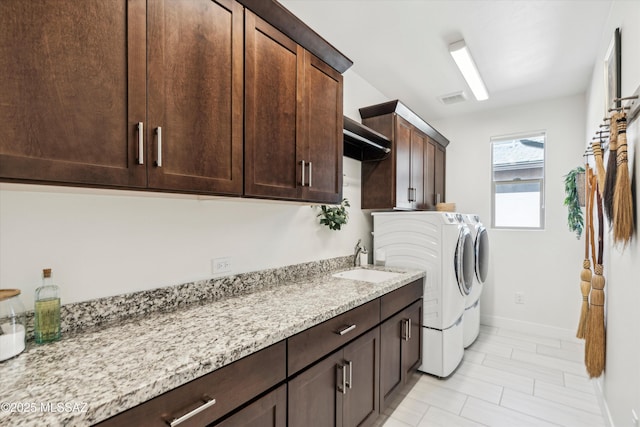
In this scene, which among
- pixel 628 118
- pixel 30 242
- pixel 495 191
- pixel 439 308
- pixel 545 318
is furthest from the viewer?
pixel 495 191

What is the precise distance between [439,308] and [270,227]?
1554 mm

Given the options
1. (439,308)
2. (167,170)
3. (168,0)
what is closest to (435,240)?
(439,308)

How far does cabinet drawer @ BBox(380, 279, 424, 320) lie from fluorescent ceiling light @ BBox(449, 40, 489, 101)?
5.96 feet

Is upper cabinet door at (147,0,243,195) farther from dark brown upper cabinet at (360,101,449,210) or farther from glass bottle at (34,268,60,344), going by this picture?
dark brown upper cabinet at (360,101,449,210)

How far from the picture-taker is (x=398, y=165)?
288 centimetres

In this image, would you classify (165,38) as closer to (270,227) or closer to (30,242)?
(30,242)

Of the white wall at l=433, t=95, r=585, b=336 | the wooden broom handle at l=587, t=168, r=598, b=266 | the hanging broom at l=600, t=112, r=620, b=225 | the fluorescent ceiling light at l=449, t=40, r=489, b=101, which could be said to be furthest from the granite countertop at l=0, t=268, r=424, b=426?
the white wall at l=433, t=95, r=585, b=336

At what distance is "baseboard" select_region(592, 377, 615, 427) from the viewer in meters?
1.89

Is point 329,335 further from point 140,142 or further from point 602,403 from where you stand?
point 602,403

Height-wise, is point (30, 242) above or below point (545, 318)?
above

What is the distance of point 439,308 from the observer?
2525 mm

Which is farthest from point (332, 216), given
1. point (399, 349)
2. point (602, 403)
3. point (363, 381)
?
point (602, 403)

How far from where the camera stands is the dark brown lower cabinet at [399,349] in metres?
1.95

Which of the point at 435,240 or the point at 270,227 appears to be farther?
the point at 435,240
